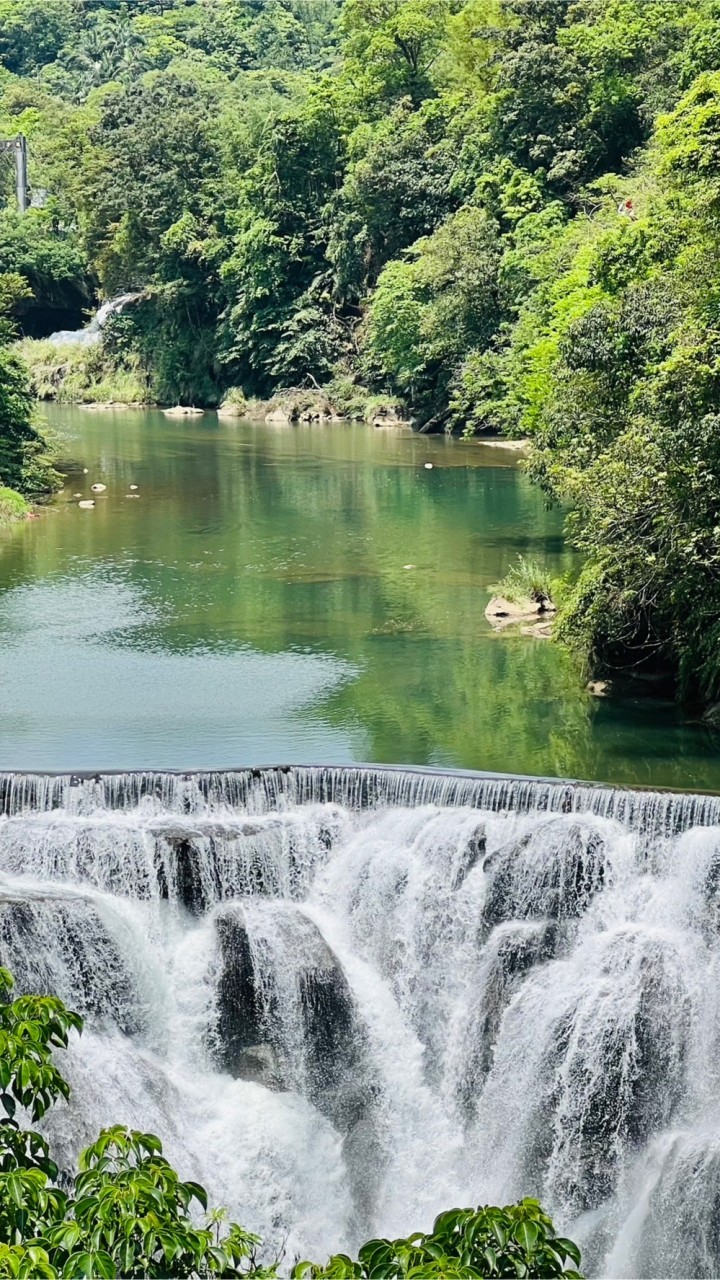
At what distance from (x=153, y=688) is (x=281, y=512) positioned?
13931mm

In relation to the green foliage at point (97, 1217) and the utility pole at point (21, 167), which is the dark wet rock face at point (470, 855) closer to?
the green foliage at point (97, 1217)

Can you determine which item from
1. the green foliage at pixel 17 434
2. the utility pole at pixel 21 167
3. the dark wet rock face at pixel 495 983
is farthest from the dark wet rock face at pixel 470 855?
the utility pole at pixel 21 167

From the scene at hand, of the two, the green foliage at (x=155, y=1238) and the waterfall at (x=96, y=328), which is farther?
the waterfall at (x=96, y=328)

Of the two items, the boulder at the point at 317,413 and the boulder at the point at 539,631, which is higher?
the boulder at the point at 317,413

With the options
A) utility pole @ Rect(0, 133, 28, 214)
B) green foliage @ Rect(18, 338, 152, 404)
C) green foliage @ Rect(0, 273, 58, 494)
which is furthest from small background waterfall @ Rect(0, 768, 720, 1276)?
utility pole @ Rect(0, 133, 28, 214)

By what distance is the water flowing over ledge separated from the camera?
49.1 feet

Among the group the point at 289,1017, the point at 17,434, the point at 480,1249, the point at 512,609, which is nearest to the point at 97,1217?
the point at 480,1249

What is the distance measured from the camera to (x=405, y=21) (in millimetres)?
58031

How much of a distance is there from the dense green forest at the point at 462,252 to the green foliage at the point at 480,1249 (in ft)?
42.5

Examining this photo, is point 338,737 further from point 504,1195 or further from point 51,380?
point 51,380

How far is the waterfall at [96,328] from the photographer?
64.2m

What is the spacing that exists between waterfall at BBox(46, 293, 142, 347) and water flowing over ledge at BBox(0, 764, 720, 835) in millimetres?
51531

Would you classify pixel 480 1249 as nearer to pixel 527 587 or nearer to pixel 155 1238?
pixel 155 1238

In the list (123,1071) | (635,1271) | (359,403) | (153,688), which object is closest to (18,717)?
(153,688)
